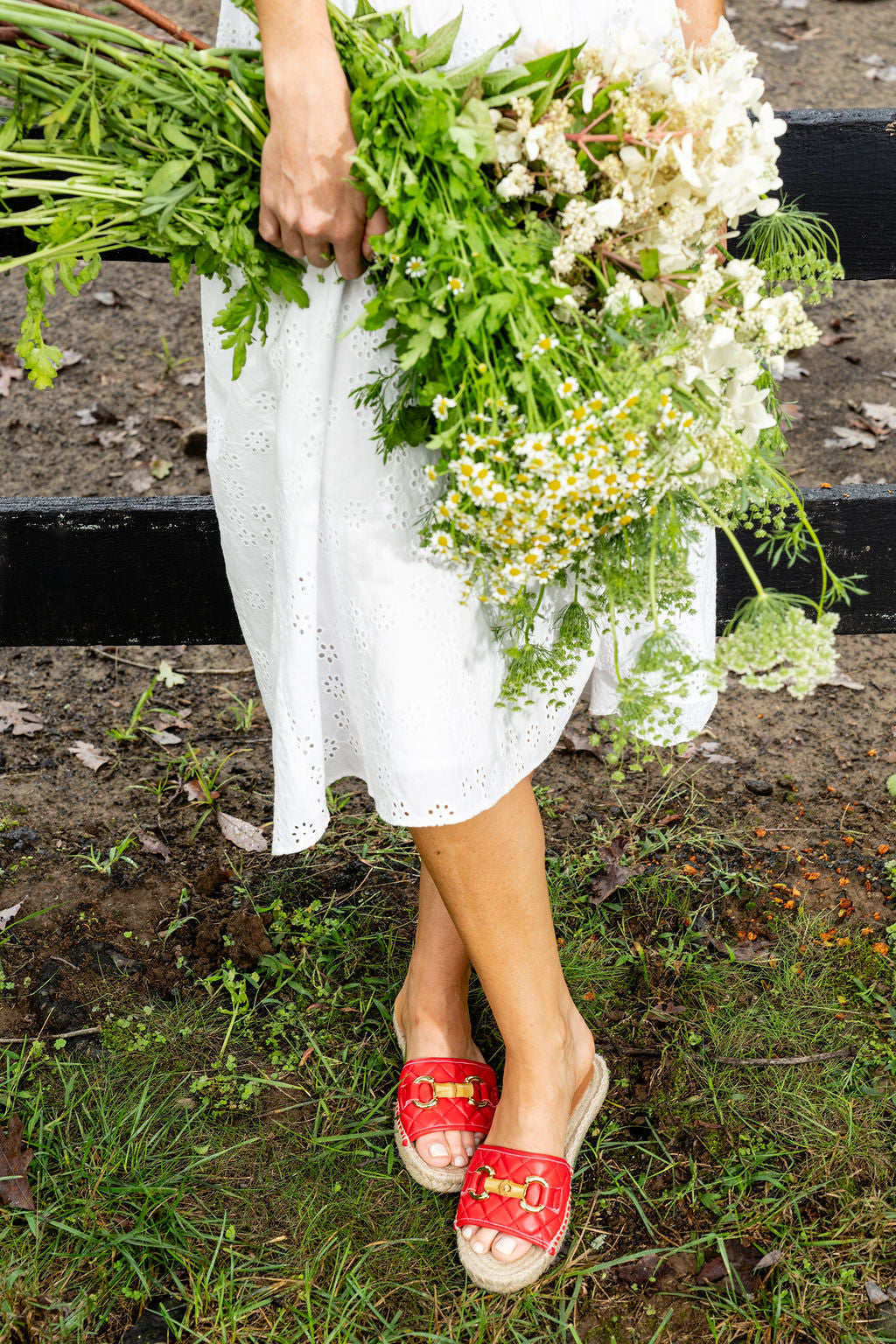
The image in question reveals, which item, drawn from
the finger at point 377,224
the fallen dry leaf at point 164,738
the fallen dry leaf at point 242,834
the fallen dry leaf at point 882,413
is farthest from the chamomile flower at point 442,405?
the fallen dry leaf at point 882,413

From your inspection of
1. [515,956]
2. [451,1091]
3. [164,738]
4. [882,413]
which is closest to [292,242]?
[515,956]

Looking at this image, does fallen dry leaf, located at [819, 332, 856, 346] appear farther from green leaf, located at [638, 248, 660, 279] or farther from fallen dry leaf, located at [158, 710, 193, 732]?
green leaf, located at [638, 248, 660, 279]

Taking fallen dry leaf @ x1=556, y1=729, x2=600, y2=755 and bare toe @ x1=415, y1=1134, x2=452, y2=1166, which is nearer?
bare toe @ x1=415, y1=1134, x2=452, y2=1166

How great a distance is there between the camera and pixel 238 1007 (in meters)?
2.25

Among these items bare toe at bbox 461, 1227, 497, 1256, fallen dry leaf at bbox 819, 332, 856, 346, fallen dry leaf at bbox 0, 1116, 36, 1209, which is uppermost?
fallen dry leaf at bbox 819, 332, 856, 346

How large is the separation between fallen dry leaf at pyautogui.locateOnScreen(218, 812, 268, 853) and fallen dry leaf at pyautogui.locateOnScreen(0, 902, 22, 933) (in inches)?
19.4

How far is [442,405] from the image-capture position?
1.25 meters

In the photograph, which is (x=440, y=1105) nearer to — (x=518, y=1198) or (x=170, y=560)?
(x=518, y=1198)

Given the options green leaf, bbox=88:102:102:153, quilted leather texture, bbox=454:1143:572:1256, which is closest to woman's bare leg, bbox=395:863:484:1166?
quilted leather texture, bbox=454:1143:572:1256

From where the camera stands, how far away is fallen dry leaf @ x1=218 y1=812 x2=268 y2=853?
2635mm

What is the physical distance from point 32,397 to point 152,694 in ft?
5.68

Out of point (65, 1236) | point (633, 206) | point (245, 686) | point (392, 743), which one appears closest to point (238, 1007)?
point (65, 1236)

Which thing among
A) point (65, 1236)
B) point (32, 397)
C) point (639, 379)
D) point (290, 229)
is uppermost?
point (290, 229)

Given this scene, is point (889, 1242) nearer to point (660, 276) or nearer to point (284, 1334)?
point (284, 1334)
